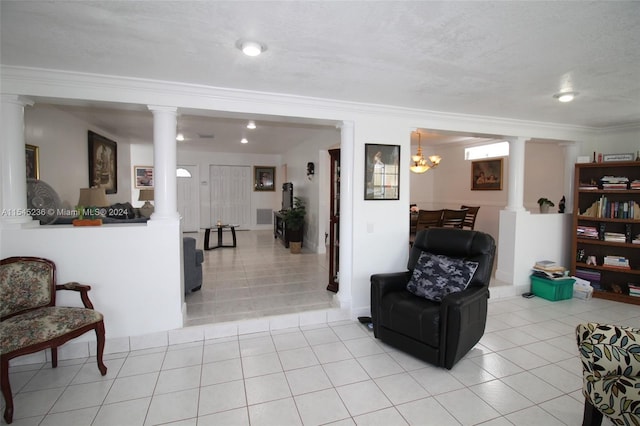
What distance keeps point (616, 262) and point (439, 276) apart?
10.2ft

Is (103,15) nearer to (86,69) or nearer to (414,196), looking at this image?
(86,69)

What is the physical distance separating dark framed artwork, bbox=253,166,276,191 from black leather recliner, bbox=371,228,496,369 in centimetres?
671

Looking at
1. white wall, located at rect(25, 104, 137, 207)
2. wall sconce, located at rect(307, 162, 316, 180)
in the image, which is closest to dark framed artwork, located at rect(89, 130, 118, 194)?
white wall, located at rect(25, 104, 137, 207)

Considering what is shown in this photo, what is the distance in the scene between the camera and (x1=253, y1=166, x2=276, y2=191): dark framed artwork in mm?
9148

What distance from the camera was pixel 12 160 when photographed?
2480mm

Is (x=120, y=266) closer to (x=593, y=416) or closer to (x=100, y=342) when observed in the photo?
(x=100, y=342)

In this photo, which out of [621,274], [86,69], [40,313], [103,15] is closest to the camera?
[103,15]

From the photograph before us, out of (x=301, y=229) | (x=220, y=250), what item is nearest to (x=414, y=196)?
(x=301, y=229)

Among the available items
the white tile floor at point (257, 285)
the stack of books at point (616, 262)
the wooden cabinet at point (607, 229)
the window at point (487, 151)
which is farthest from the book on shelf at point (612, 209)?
the white tile floor at point (257, 285)

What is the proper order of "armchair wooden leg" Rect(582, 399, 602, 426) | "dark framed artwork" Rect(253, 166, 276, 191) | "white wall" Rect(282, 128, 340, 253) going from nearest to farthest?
1. "armchair wooden leg" Rect(582, 399, 602, 426)
2. "white wall" Rect(282, 128, 340, 253)
3. "dark framed artwork" Rect(253, 166, 276, 191)

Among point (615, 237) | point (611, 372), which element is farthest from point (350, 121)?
point (615, 237)

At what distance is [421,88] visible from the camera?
2.77 metres

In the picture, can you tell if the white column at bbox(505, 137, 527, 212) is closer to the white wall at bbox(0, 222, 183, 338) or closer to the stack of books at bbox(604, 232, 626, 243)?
the stack of books at bbox(604, 232, 626, 243)

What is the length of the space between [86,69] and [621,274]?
20.9ft
